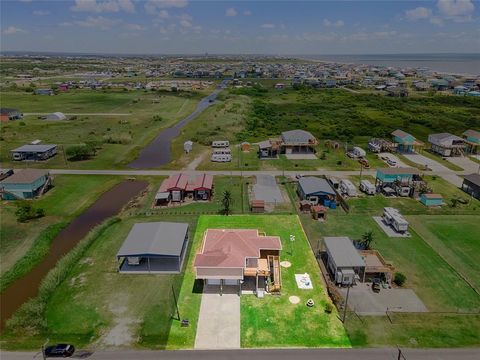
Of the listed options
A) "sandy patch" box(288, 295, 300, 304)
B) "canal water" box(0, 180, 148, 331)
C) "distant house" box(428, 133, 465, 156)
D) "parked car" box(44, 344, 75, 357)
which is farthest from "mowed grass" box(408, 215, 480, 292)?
"canal water" box(0, 180, 148, 331)

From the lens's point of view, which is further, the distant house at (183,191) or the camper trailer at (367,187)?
the camper trailer at (367,187)

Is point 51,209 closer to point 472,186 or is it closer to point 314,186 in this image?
point 314,186

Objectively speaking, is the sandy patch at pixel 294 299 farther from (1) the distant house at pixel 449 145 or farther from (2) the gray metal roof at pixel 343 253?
(1) the distant house at pixel 449 145

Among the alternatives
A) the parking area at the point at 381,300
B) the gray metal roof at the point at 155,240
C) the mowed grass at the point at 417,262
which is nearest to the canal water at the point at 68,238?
the gray metal roof at the point at 155,240

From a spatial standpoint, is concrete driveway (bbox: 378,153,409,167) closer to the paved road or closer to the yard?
the yard

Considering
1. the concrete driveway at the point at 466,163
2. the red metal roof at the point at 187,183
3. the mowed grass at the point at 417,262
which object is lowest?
the concrete driveway at the point at 466,163

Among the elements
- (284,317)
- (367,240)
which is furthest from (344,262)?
(284,317)

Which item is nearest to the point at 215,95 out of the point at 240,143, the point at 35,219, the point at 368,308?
the point at 240,143
